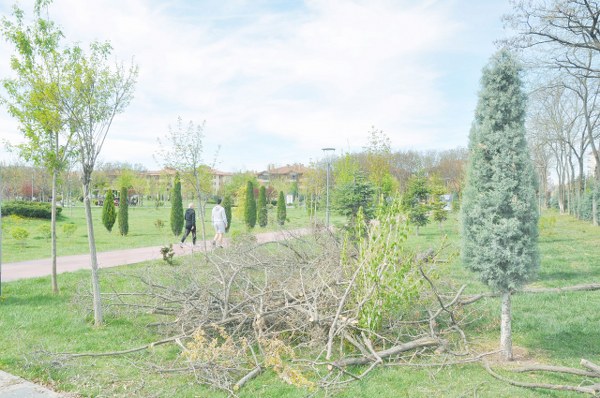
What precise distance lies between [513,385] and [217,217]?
448 inches

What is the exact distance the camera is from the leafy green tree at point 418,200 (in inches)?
762

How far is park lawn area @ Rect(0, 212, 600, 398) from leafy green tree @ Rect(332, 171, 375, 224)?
4.44m

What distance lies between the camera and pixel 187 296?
5.59 meters

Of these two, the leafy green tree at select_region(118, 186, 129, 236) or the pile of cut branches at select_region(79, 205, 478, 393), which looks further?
the leafy green tree at select_region(118, 186, 129, 236)

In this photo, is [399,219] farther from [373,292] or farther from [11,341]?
[11,341]

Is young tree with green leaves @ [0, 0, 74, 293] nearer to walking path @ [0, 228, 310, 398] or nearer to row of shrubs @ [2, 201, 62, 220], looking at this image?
walking path @ [0, 228, 310, 398]

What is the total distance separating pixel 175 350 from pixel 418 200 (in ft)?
55.3

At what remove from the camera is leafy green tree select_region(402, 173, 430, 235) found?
19342 millimetres

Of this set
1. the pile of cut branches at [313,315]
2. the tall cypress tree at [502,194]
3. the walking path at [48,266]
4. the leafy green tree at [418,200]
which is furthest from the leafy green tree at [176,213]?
the tall cypress tree at [502,194]

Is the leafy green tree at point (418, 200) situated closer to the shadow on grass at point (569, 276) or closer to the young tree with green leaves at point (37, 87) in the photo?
the shadow on grass at point (569, 276)

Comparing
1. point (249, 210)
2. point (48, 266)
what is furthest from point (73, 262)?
point (249, 210)

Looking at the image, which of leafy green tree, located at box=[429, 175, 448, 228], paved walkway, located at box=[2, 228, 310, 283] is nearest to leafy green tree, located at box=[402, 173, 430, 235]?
leafy green tree, located at box=[429, 175, 448, 228]

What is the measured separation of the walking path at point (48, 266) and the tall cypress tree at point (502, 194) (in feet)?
9.94

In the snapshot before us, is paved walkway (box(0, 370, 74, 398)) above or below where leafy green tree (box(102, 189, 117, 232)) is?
below
